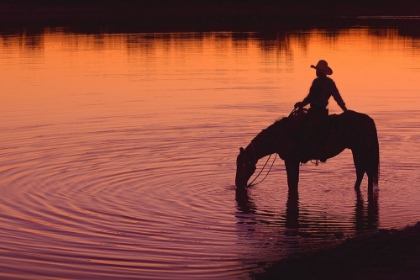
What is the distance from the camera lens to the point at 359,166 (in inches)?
615

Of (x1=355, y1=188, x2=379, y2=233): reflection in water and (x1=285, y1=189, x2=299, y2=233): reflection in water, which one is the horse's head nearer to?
(x1=285, y1=189, x2=299, y2=233): reflection in water

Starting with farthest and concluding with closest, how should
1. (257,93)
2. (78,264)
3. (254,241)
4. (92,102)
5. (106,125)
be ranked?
(257,93), (92,102), (106,125), (254,241), (78,264)

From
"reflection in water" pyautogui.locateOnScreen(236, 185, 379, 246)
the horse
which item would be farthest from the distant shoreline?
"reflection in water" pyautogui.locateOnScreen(236, 185, 379, 246)

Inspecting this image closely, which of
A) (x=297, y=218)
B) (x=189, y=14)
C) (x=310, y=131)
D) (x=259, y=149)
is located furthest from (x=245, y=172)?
(x=189, y=14)

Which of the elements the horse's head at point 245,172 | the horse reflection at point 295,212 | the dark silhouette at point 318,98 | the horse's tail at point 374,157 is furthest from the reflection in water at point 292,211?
the horse's tail at point 374,157

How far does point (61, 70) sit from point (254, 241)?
2549cm

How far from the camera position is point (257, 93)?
29438mm

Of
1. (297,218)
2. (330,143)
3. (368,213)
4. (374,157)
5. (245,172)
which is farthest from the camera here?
(245,172)

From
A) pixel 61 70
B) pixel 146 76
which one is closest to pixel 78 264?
pixel 146 76

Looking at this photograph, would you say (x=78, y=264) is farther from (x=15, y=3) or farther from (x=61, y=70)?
(x=15, y=3)

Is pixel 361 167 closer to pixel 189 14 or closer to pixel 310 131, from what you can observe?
pixel 310 131

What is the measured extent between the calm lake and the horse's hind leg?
0.28m

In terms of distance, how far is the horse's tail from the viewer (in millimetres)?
15148

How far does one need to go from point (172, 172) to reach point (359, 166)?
3700 mm
